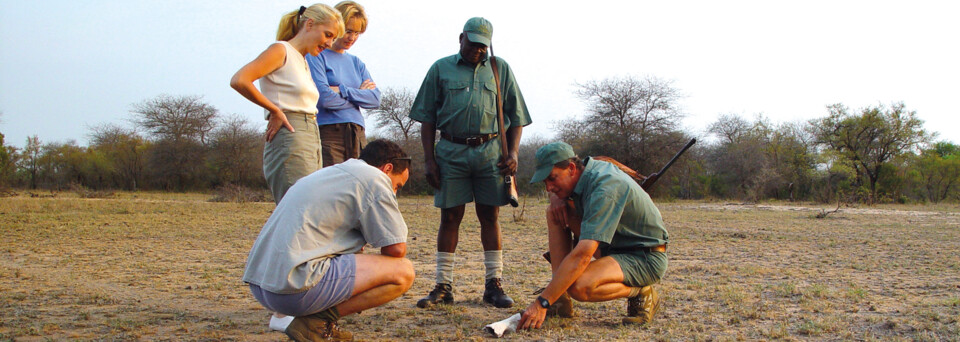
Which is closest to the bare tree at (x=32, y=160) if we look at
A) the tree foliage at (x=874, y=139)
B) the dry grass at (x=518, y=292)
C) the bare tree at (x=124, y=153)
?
the bare tree at (x=124, y=153)

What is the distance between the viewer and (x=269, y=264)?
2.86m

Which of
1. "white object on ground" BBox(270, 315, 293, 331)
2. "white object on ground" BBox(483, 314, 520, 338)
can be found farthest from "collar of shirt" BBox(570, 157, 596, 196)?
"white object on ground" BBox(270, 315, 293, 331)

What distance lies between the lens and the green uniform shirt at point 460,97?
4.41 m

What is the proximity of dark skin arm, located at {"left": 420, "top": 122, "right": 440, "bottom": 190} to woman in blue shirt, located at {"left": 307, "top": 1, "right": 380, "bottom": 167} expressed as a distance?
444 mm

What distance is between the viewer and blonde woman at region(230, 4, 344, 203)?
138 inches

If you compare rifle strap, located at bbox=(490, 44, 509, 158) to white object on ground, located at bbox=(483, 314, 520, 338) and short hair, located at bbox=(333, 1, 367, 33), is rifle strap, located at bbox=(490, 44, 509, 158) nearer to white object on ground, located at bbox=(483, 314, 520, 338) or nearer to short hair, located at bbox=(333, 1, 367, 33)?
short hair, located at bbox=(333, 1, 367, 33)

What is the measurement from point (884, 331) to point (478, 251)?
4.90 meters

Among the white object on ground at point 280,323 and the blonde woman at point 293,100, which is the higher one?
the blonde woman at point 293,100

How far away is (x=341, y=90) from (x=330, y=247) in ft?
5.40

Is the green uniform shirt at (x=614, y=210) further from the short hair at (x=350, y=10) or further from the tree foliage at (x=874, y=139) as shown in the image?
the tree foliage at (x=874, y=139)

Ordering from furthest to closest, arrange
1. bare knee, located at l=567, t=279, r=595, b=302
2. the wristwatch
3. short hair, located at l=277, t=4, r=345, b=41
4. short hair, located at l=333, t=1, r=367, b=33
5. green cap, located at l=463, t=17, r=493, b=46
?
green cap, located at l=463, t=17, r=493, b=46 → short hair, located at l=333, t=1, r=367, b=33 → short hair, located at l=277, t=4, r=345, b=41 → bare knee, located at l=567, t=279, r=595, b=302 → the wristwatch

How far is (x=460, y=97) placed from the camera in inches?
174

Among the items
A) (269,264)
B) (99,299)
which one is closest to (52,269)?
(99,299)

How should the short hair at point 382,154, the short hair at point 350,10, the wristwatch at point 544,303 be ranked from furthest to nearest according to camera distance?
the short hair at point 350,10
the wristwatch at point 544,303
the short hair at point 382,154
